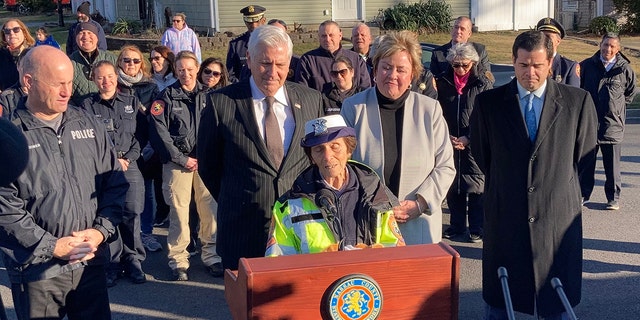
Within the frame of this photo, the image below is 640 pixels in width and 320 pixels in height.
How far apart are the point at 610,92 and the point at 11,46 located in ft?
21.6

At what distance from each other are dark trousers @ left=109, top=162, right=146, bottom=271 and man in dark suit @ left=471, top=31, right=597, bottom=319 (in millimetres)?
3425

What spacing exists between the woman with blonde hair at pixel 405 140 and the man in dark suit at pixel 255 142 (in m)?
0.34

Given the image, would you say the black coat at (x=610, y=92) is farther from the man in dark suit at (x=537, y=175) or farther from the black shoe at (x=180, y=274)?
the black shoe at (x=180, y=274)

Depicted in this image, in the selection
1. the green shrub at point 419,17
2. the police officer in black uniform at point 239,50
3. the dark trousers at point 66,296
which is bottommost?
the dark trousers at point 66,296

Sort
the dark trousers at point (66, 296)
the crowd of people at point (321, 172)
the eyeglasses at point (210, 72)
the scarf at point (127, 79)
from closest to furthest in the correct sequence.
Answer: the crowd of people at point (321, 172)
the dark trousers at point (66, 296)
the eyeglasses at point (210, 72)
the scarf at point (127, 79)

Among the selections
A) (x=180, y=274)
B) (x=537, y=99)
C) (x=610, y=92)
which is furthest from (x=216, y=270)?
(x=610, y=92)

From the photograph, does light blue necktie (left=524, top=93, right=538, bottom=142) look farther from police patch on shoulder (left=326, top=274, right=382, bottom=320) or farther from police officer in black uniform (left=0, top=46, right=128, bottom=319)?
police officer in black uniform (left=0, top=46, right=128, bottom=319)

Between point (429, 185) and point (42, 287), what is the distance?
2.10 metres

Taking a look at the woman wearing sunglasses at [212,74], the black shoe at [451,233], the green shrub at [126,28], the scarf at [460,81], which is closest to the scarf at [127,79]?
the woman wearing sunglasses at [212,74]

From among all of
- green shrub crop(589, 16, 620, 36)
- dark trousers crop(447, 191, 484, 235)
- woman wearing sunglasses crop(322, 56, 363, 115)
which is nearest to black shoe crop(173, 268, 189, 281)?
woman wearing sunglasses crop(322, 56, 363, 115)

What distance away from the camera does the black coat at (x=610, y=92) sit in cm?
876

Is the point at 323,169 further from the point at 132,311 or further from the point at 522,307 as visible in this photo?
the point at 132,311

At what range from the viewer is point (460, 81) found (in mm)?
7543

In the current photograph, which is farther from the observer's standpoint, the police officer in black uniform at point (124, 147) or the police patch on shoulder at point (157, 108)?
the police patch on shoulder at point (157, 108)
